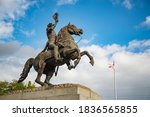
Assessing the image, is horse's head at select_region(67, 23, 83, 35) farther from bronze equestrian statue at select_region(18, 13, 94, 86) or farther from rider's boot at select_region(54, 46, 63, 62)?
rider's boot at select_region(54, 46, 63, 62)

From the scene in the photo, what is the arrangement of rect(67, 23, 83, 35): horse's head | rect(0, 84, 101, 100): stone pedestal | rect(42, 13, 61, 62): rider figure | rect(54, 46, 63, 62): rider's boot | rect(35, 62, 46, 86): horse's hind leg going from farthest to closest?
rect(67, 23, 83, 35): horse's head < rect(35, 62, 46, 86): horse's hind leg < rect(42, 13, 61, 62): rider figure < rect(54, 46, 63, 62): rider's boot < rect(0, 84, 101, 100): stone pedestal

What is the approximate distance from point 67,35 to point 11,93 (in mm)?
4219

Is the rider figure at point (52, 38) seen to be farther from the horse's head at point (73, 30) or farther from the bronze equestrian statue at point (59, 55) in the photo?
the horse's head at point (73, 30)

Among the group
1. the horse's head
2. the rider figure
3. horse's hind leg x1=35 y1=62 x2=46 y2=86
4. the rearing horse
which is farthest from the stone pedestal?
the horse's head

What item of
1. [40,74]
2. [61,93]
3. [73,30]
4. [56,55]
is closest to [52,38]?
[73,30]

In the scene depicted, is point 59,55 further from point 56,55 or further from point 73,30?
point 73,30

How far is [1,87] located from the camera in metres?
48.0

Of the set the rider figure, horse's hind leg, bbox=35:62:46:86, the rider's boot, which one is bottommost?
horse's hind leg, bbox=35:62:46:86

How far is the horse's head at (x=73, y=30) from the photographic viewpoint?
50.1ft

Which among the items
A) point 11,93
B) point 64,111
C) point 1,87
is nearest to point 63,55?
point 11,93

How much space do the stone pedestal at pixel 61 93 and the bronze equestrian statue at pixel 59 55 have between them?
81 cm

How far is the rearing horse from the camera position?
14.1 meters

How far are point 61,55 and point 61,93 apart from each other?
2.25 meters

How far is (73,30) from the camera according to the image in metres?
15.3
